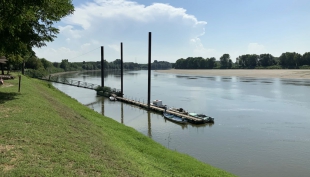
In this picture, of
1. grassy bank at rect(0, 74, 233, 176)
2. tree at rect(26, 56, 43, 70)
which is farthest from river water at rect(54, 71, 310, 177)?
tree at rect(26, 56, 43, 70)

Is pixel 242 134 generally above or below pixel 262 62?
below

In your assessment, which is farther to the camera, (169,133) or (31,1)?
(169,133)

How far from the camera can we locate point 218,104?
131 ft

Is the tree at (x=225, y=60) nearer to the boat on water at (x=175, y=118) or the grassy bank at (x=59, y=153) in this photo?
the boat on water at (x=175, y=118)

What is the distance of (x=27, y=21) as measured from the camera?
44.1ft

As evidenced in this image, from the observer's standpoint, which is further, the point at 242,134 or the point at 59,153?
the point at 242,134

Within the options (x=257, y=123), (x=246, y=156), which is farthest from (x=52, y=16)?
(x=257, y=123)

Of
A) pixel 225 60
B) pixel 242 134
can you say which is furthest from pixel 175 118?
pixel 225 60

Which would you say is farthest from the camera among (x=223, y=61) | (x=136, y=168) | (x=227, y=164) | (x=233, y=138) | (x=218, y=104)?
(x=223, y=61)

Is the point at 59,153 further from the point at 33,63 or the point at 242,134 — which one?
the point at 33,63

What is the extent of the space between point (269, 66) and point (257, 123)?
12594cm

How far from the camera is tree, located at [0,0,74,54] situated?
980 centimetres

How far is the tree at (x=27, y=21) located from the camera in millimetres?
9805

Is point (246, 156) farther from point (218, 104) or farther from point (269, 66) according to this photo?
point (269, 66)
